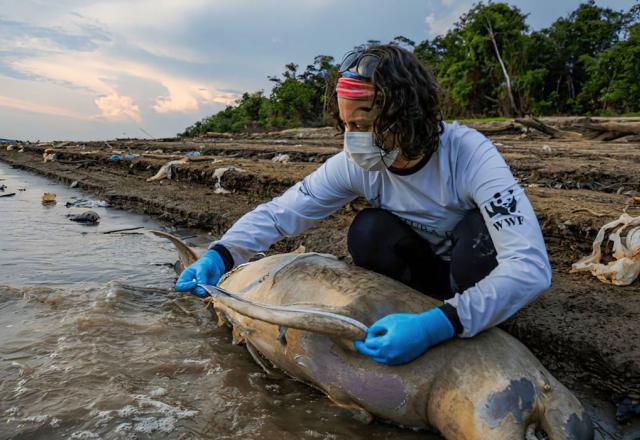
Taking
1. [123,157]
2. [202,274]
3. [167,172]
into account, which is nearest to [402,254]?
[202,274]

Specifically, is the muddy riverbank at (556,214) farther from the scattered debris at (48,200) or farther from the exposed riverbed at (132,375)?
the scattered debris at (48,200)

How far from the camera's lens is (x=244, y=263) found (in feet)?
9.37

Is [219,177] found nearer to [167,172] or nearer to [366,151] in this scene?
[167,172]

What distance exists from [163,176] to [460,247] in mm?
7811

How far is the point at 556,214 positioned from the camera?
3.58 m

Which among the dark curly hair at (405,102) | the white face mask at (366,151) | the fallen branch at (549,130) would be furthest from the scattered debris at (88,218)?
the fallen branch at (549,130)

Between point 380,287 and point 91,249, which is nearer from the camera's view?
point 380,287

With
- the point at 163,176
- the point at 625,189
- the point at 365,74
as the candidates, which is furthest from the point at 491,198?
the point at 163,176

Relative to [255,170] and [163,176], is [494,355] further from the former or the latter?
[163,176]

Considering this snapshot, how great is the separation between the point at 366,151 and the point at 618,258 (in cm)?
175

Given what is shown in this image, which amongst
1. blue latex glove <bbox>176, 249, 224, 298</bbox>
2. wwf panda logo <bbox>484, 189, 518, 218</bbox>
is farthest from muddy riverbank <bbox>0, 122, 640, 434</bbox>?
blue latex glove <bbox>176, 249, 224, 298</bbox>

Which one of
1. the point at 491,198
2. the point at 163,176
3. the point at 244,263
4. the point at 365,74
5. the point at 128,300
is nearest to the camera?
the point at 491,198

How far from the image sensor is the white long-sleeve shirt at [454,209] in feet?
5.90

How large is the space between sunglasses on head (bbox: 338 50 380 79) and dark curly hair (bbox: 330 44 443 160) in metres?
0.02
